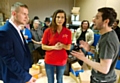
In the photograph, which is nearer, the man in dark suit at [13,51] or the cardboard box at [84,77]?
the man in dark suit at [13,51]

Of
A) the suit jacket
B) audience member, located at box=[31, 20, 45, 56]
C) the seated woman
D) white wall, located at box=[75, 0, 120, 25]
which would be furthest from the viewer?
white wall, located at box=[75, 0, 120, 25]

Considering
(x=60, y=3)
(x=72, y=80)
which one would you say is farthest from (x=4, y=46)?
(x=60, y=3)

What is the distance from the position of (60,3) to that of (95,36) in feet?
8.10

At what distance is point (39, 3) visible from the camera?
5113 millimetres

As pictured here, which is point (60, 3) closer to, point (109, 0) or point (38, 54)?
point (109, 0)

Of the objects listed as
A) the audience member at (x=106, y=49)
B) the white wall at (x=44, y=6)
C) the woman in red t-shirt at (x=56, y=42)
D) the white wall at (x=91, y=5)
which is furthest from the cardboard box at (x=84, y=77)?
the white wall at (x=44, y=6)

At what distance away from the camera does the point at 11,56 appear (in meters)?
1.12

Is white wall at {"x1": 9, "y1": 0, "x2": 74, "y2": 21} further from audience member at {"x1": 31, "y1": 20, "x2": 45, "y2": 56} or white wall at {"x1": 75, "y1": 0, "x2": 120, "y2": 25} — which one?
audience member at {"x1": 31, "y1": 20, "x2": 45, "y2": 56}

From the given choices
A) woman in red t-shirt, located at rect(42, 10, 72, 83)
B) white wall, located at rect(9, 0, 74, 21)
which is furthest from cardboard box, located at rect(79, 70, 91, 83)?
white wall, located at rect(9, 0, 74, 21)

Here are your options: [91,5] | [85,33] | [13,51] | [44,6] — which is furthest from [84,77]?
[44,6]

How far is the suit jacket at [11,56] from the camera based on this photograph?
1090mm

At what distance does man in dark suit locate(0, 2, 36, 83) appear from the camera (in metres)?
1.09

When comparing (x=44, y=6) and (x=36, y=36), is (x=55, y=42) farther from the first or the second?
(x=44, y=6)

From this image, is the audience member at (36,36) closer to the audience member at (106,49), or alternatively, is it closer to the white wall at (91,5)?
the white wall at (91,5)
